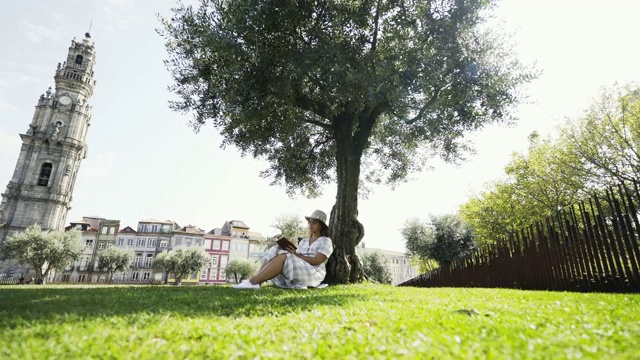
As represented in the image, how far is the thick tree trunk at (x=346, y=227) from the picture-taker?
12.0 metres

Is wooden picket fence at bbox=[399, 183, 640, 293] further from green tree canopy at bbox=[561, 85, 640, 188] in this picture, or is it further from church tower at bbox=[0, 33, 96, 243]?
church tower at bbox=[0, 33, 96, 243]

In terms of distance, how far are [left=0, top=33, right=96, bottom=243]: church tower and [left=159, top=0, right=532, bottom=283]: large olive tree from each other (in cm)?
6244

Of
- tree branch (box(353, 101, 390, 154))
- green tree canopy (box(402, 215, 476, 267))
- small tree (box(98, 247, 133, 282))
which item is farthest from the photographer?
small tree (box(98, 247, 133, 282))

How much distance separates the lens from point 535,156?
28.7m

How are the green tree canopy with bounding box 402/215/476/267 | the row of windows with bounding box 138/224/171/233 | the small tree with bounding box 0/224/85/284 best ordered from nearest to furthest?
the green tree canopy with bounding box 402/215/476/267, the small tree with bounding box 0/224/85/284, the row of windows with bounding box 138/224/171/233

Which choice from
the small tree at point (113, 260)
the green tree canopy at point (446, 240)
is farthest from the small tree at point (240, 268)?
the green tree canopy at point (446, 240)

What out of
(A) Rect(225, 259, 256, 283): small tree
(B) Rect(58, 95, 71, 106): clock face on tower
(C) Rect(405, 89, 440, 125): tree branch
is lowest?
(A) Rect(225, 259, 256, 283): small tree

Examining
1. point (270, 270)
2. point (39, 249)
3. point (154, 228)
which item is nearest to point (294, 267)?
point (270, 270)

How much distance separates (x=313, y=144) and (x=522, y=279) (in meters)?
11.2

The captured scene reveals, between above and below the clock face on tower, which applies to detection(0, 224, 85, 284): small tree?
below

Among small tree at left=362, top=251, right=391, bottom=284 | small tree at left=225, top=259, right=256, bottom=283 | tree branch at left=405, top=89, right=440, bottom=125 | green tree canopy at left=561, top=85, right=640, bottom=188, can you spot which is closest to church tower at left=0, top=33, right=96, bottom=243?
small tree at left=225, top=259, right=256, bottom=283

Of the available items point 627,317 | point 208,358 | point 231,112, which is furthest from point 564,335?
point 231,112

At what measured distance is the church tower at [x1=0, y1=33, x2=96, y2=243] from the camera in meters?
56.1

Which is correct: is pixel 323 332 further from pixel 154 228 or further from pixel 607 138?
pixel 154 228
